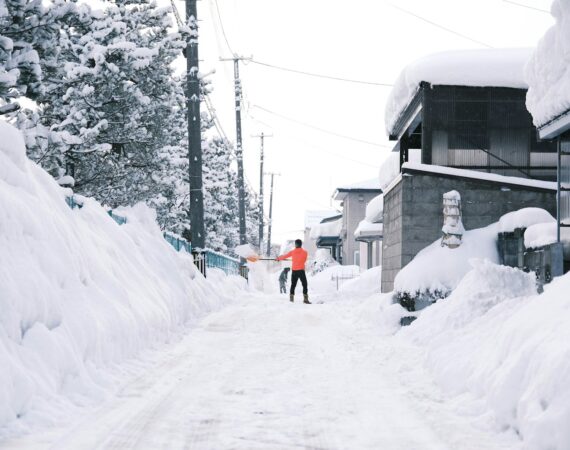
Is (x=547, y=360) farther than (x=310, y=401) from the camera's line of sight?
No

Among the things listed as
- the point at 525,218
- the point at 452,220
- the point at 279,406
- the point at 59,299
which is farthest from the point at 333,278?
the point at 279,406

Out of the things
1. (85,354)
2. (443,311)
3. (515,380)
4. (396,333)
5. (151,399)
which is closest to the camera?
(515,380)

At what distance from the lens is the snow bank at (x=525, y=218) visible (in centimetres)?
1112

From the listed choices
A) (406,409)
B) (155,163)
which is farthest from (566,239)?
(155,163)

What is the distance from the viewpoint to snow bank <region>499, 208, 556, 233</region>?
11123mm

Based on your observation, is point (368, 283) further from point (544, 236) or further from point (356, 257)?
point (356, 257)

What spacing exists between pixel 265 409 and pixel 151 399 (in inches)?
39.5

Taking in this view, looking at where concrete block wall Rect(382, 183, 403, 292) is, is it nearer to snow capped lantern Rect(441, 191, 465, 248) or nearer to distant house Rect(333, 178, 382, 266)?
snow capped lantern Rect(441, 191, 465, 248)

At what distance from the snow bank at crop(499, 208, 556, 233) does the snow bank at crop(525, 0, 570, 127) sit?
2.00 meters

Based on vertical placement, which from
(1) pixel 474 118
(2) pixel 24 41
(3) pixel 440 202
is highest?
(1) pixel 474 118

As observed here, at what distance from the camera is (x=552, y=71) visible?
8.95 meters

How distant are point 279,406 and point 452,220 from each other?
7.69 m

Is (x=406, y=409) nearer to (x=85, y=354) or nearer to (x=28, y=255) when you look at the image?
(x=85, y=354)

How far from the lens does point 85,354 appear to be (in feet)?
18.6
